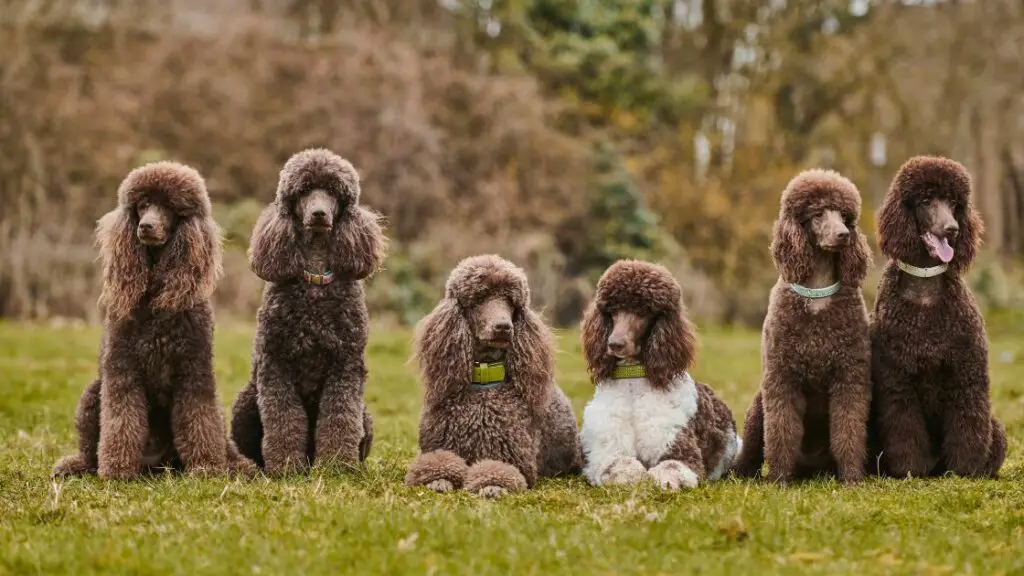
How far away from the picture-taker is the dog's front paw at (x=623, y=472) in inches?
214

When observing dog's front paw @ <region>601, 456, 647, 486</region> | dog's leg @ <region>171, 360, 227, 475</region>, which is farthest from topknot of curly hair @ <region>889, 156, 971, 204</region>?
dog's leg @ <region>171, 360, 227, 475</region>

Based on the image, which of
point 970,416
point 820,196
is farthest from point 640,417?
point 970,416

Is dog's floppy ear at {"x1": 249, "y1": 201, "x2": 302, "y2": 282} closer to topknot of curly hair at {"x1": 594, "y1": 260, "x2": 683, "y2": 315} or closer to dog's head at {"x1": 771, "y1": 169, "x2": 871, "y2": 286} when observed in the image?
topknot of curly hair at {"x1": 594, "y1": 260, "x2": 683, "y2": 315}

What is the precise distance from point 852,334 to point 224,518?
10.1ft

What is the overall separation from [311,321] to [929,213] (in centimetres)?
314

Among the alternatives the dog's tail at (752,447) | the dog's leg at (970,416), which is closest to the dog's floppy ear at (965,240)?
the dog's leg at (970,416)

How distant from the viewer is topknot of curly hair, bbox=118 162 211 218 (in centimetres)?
562

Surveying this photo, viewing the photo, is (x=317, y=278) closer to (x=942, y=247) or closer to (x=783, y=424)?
(x=783, y=424)

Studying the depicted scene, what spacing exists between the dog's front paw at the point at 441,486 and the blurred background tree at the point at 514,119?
10323mm

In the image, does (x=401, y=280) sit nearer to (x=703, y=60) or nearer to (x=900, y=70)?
(x=703, y=60)

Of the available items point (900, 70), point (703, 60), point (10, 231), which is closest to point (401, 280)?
point (10, 231)

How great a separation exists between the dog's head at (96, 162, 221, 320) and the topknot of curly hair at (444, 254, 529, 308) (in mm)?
1247

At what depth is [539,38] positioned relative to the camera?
22.3 m

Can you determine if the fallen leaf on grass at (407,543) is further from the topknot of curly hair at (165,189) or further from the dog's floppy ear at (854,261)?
the dog's floppy ear at (854,261)
